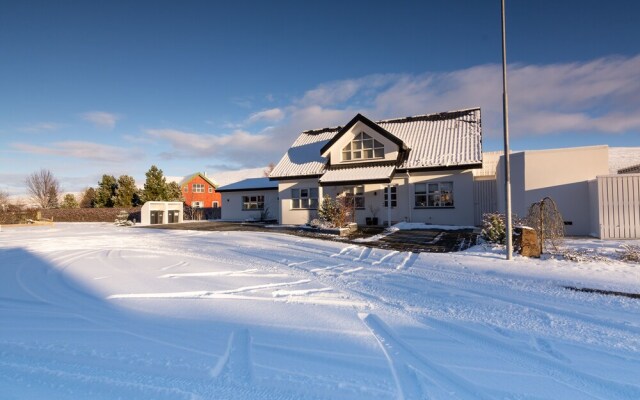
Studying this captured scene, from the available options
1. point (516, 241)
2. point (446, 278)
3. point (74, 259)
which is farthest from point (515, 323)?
point (74, 259)

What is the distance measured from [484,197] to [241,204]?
739 inches

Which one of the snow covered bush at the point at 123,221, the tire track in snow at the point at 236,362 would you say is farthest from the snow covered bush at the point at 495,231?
the snow covered bush at the point at 123,221

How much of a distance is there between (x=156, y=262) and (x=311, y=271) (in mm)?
4682

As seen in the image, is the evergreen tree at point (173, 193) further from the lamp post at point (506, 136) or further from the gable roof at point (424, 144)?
the lamp post at point (506, 136)

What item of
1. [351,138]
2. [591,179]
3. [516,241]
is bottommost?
[516,241]

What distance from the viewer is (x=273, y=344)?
3.96 metres

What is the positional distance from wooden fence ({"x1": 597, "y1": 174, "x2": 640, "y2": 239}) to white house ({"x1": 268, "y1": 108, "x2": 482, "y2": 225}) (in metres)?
5.83

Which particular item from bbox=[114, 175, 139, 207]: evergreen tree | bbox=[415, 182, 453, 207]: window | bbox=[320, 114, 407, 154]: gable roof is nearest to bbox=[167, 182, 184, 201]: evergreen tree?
bbox=[114, 175, 139, 207]: evergreen tree

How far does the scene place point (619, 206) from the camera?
11.5 m

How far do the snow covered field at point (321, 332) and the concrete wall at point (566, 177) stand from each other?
5666 mm

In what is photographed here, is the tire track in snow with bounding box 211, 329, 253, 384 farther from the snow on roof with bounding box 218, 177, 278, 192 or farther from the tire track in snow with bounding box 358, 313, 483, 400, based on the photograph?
the snow on roof with bounding box 218, 177, 278, 192

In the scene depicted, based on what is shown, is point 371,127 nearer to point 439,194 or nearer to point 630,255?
point 439,194

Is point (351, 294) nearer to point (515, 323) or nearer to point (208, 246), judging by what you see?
point (515, 323)

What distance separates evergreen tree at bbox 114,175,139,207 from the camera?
35.5m
